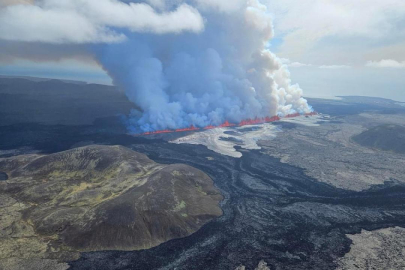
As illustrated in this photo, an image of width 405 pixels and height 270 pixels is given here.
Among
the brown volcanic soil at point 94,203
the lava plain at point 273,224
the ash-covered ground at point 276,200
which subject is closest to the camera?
the lava plain at point 273,224

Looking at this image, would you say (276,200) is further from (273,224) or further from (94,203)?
(94,203)

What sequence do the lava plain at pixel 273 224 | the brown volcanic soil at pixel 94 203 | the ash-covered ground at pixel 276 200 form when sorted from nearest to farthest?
the lava plain at pixel 273 224, the ash-covered ground at pixel 276 200, the brown volcanic soil at pixel 94 203

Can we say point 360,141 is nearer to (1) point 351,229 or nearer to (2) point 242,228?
(1) point 351,229

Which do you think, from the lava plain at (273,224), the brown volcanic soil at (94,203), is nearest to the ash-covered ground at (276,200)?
the lava plain at (273,224)

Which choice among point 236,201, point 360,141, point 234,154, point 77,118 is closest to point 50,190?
point 236,201

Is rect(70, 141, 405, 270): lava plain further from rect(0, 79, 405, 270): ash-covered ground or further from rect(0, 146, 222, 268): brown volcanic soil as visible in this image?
rect(0, 146, 222, 268): brown volcanic soil

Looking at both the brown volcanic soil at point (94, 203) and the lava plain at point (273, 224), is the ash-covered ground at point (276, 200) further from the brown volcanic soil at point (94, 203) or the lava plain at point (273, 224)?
the brown volcanic soil at point (94, 203)

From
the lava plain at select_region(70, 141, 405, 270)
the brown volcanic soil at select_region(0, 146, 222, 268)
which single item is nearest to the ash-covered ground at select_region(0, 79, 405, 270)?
the lava plain at select_region(70, 141, 405, 270)
